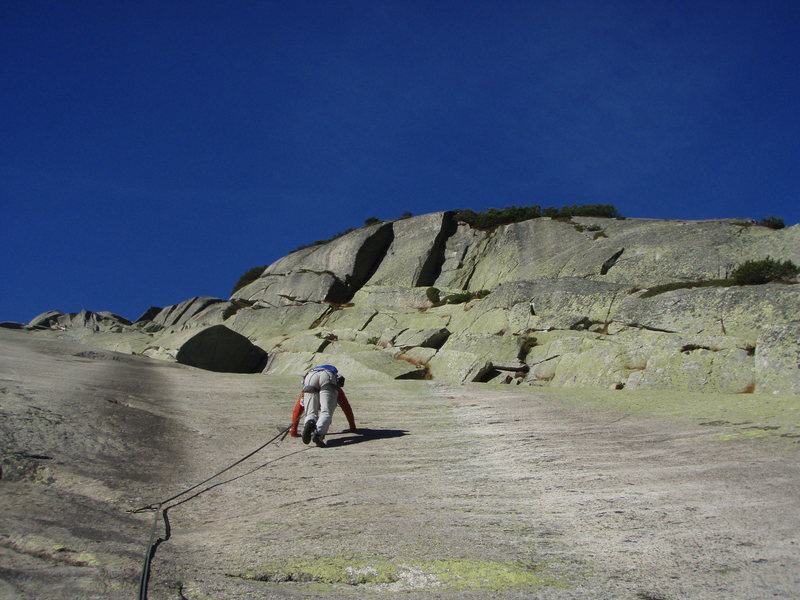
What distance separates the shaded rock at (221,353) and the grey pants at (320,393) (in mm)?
20362

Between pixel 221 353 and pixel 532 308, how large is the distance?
15558 mm

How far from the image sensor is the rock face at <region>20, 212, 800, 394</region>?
19.0m

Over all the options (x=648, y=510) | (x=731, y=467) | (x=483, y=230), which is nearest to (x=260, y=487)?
(x=648, y=510)

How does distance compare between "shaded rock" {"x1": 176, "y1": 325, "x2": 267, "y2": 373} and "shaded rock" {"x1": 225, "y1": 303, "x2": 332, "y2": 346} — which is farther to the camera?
"shaded rock" {"x1": 225, "y1": 303, "x2": 332, "y2": 346}

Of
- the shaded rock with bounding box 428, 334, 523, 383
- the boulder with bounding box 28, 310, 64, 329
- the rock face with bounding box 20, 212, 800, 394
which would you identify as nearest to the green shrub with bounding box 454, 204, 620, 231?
the rock face with bounding box 20, 212, 800, 394

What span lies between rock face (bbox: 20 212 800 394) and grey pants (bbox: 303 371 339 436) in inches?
416

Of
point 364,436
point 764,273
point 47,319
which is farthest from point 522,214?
point 47,319

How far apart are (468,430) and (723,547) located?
703 centimetres

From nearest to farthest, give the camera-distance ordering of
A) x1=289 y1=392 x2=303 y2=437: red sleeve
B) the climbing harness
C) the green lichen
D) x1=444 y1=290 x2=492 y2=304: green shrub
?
the climbing harness
the green lichen
x1=289 y1=392 x2=303 y2=437: red sleeve
x1=444 y1=290 x2=492 y2=304: green shrub

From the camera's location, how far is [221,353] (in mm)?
31953

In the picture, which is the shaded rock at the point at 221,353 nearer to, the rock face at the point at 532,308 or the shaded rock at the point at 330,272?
the rock face at the point at 532,308

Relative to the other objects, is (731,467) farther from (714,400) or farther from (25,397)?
(25,397)

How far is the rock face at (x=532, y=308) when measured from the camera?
19.0 metres

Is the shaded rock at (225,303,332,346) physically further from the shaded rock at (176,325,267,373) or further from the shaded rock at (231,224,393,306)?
the shaded rock at (176,325,267,373)
